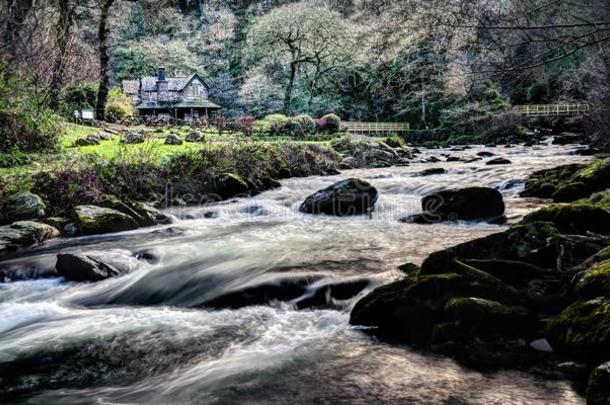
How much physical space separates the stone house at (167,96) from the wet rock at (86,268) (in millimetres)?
44808

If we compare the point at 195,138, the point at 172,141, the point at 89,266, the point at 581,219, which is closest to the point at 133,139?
the point at 172,141

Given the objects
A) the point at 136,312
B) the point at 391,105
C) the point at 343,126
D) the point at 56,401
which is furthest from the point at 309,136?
the point at 56,401

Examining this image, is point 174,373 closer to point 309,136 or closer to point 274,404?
point 274,404

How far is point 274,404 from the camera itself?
12.0 ft

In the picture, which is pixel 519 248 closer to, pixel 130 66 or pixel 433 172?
pixel 433 172

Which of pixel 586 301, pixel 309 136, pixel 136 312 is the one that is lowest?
pixel 136 312

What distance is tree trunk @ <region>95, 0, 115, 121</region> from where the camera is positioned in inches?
1019

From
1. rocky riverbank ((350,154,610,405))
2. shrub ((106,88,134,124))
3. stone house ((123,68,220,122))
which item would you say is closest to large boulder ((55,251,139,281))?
rocky riverbank ((350,154,610,405))

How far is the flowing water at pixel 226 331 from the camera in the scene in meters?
3.87

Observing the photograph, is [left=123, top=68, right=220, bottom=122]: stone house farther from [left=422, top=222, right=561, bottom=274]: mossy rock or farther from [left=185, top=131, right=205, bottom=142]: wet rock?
[left=422, top=222, right=561, bottom=274]: mossy rock

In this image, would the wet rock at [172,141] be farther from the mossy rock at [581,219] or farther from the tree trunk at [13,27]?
the mossy rock at [581,219]

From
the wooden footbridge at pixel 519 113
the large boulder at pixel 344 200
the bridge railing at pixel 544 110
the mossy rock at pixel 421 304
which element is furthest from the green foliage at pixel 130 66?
the mossy rock at pixel 421 304

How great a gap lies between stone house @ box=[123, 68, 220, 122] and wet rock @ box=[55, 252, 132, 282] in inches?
1764

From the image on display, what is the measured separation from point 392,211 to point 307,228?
9.45 ft
